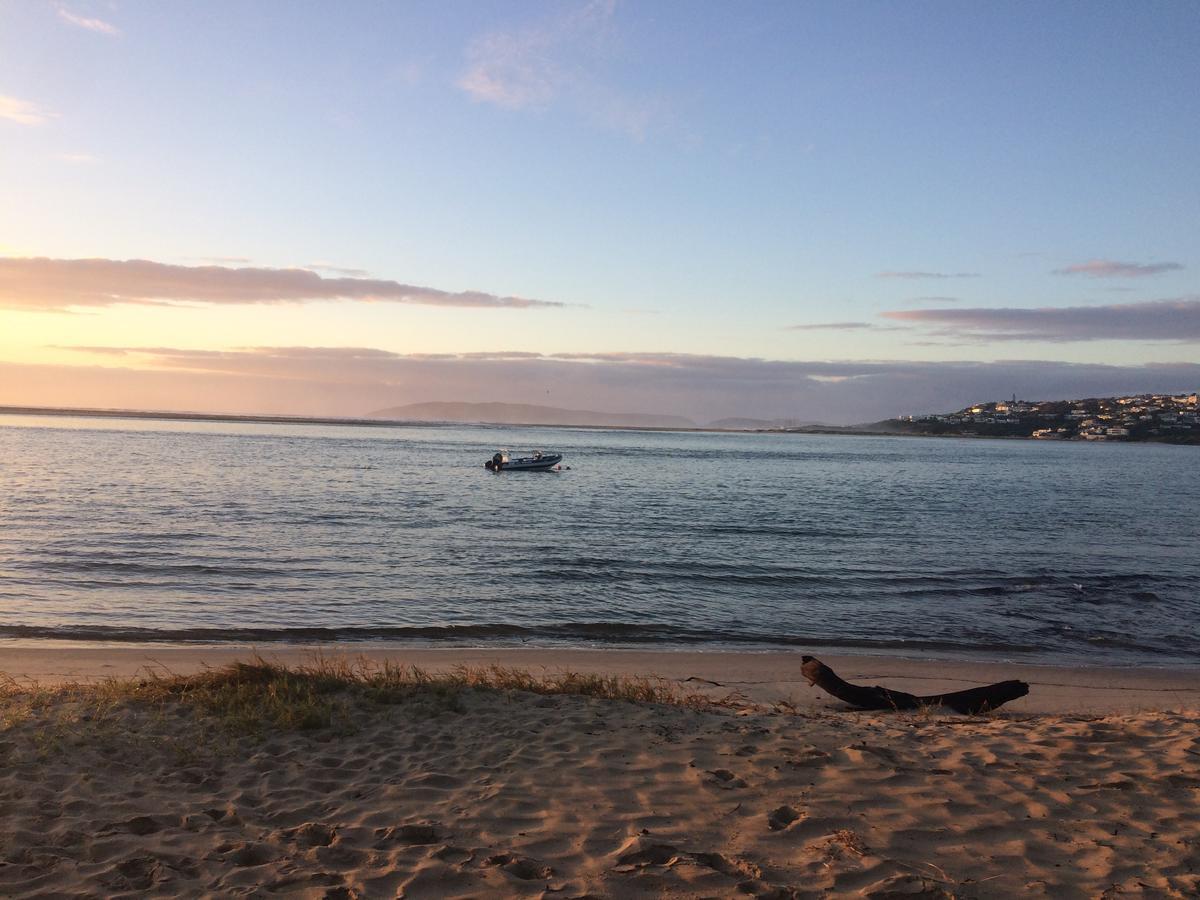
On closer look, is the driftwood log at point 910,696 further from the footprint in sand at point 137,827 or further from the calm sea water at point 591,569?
the footprint in sand at point 137,827

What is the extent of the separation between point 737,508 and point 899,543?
467 inches

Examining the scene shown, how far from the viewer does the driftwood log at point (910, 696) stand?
10.4 metres

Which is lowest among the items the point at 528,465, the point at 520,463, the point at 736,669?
the point at 528,465

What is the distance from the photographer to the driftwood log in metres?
10.4

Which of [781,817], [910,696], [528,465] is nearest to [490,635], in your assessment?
[910,696]

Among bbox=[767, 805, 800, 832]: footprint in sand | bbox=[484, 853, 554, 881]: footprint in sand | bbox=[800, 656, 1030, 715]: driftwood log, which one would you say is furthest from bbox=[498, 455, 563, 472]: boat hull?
bbox=[484, 853, 554, 881]: footprint in sand

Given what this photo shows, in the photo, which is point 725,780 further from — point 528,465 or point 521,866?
point 528,465

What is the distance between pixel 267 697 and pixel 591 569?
48.3 ft

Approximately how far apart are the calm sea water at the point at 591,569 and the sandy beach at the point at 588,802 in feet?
22.6

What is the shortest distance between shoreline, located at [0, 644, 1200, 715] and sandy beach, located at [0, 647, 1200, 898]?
241cm

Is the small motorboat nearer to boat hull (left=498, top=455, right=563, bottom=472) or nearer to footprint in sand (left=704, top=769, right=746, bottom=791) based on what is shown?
boat hull (left=498, top=455, right=563, bottom=472)

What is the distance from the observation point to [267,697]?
8391 millimetres

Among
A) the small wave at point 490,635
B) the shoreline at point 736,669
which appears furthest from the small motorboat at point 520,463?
the shoreline at point 736,669

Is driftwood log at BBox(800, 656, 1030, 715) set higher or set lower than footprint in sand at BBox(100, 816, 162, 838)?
lower
